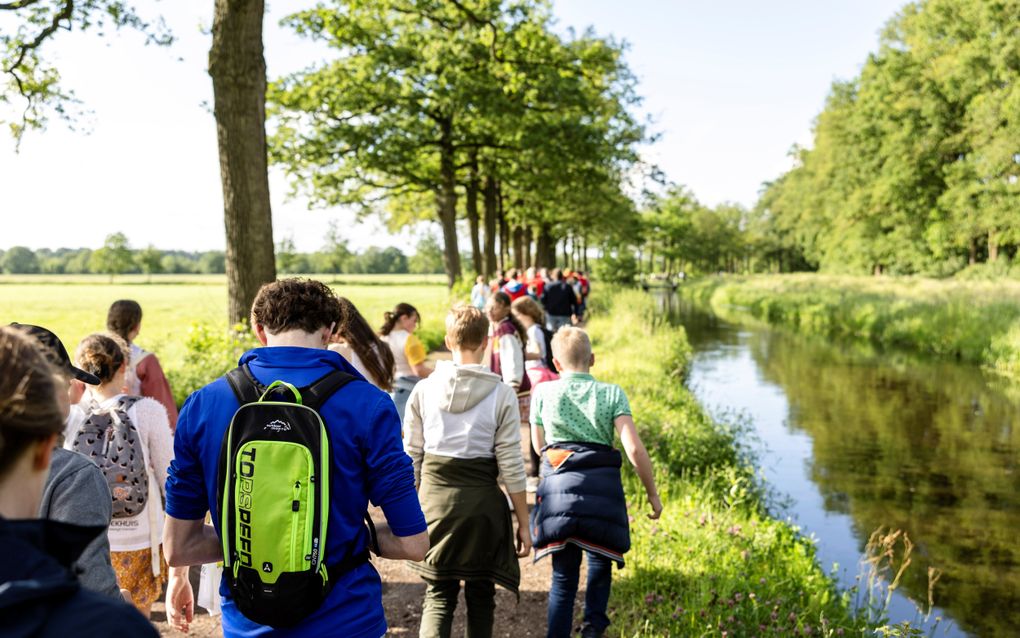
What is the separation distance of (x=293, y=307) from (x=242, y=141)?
664 centimetres

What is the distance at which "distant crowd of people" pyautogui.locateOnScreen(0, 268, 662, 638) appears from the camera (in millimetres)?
1302

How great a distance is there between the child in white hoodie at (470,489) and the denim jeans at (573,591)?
0.42 m

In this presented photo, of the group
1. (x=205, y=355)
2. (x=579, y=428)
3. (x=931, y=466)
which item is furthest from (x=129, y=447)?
(x=931, y=466)

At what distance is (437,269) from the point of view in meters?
104

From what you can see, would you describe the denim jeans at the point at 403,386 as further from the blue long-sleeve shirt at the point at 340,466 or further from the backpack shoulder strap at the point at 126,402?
the blue long-sleeve shirt at the point at 340,466

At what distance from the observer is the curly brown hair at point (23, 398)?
126cm

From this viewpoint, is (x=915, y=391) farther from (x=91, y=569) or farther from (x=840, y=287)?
(x=840, y=287)

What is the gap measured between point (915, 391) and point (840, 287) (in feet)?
81.8

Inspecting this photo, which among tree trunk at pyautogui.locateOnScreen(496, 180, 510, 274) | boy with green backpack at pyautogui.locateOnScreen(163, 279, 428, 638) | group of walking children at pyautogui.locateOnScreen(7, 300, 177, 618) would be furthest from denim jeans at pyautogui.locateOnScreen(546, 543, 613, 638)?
tree trunk at pyautogui.locateOnScreen(496, 180, 510, 274)

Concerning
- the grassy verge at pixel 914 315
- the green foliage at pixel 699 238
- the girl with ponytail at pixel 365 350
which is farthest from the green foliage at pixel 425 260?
the girl with ponytail at pixel 365 350

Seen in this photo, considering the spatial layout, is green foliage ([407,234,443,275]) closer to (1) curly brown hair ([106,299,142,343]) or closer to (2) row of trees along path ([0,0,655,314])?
(2) row of trees along path ([0,0,655,314])

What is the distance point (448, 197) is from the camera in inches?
948

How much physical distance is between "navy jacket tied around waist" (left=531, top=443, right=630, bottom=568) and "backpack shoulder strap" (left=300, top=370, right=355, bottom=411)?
2011 millimetres

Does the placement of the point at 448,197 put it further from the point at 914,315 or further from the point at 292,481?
the point at 292,481
